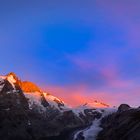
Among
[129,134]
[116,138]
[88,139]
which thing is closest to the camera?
[129,134]

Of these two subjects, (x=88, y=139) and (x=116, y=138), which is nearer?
(x=116, y=138)

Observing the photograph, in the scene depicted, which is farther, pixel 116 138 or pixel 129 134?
pixel 116 138

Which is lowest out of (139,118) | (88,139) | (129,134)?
(129,134)

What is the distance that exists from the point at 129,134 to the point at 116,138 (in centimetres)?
1817

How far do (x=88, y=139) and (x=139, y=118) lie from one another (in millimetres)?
68934

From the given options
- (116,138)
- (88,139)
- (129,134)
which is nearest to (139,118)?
(116,138)

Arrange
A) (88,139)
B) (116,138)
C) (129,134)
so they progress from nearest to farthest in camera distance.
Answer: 1. (129,134)
2. (116,138)
3. (88,139)

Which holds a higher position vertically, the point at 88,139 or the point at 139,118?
the point at 88,139

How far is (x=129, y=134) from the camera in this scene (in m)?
108

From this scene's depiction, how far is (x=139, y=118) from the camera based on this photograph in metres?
127

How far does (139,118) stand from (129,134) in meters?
20.6

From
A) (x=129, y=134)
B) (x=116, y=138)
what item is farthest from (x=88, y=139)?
(x=129, y=134)

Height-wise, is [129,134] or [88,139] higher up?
[88,139]

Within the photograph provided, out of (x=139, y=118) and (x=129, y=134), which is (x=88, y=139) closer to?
(x=139, y=118)
